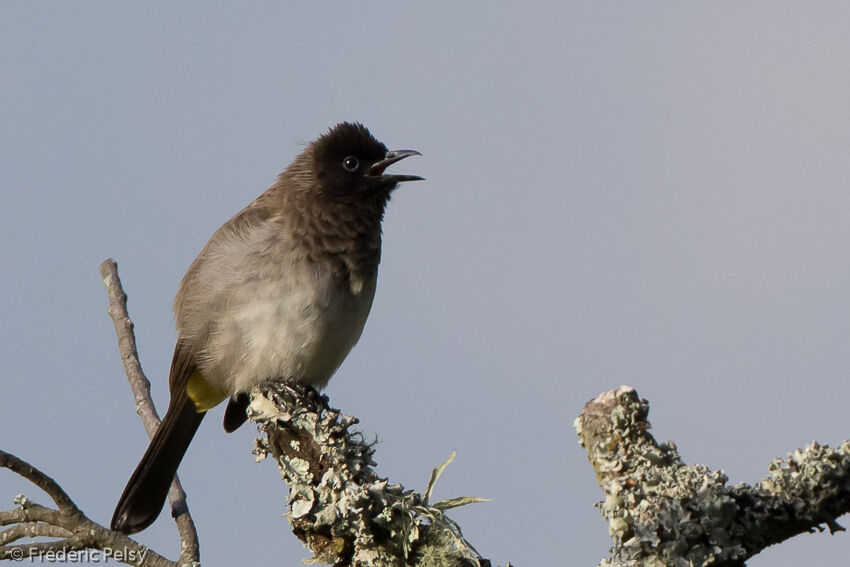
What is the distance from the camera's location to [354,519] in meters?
3.20

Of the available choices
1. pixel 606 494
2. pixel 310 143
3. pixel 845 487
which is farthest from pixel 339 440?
pixel 310 143

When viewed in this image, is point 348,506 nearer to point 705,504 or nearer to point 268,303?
point 705,504

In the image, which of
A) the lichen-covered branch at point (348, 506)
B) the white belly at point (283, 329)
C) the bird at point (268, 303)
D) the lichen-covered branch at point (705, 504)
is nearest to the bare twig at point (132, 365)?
the bird at point (268, 303)

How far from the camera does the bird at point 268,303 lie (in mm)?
5281

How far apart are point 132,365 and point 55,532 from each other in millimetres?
1114

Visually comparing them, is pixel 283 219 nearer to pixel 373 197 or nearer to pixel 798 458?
pixel 373 197

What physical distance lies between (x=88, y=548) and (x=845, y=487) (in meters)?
2.76

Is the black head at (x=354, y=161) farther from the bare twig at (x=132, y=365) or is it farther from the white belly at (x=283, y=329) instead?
the bare twig at (x=132, y=365)

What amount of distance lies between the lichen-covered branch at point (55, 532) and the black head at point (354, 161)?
2.56m

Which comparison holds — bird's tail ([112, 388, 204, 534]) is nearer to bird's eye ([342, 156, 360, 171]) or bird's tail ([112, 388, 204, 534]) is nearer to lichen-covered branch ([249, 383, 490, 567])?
bird's eye ([342, 156, 360, 171])

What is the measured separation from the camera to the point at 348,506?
3.21 metres

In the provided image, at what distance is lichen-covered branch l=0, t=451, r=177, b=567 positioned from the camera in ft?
12.8

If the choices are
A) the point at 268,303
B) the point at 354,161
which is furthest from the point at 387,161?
the point at 268,303

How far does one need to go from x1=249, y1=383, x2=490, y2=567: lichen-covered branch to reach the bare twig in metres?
0.98
